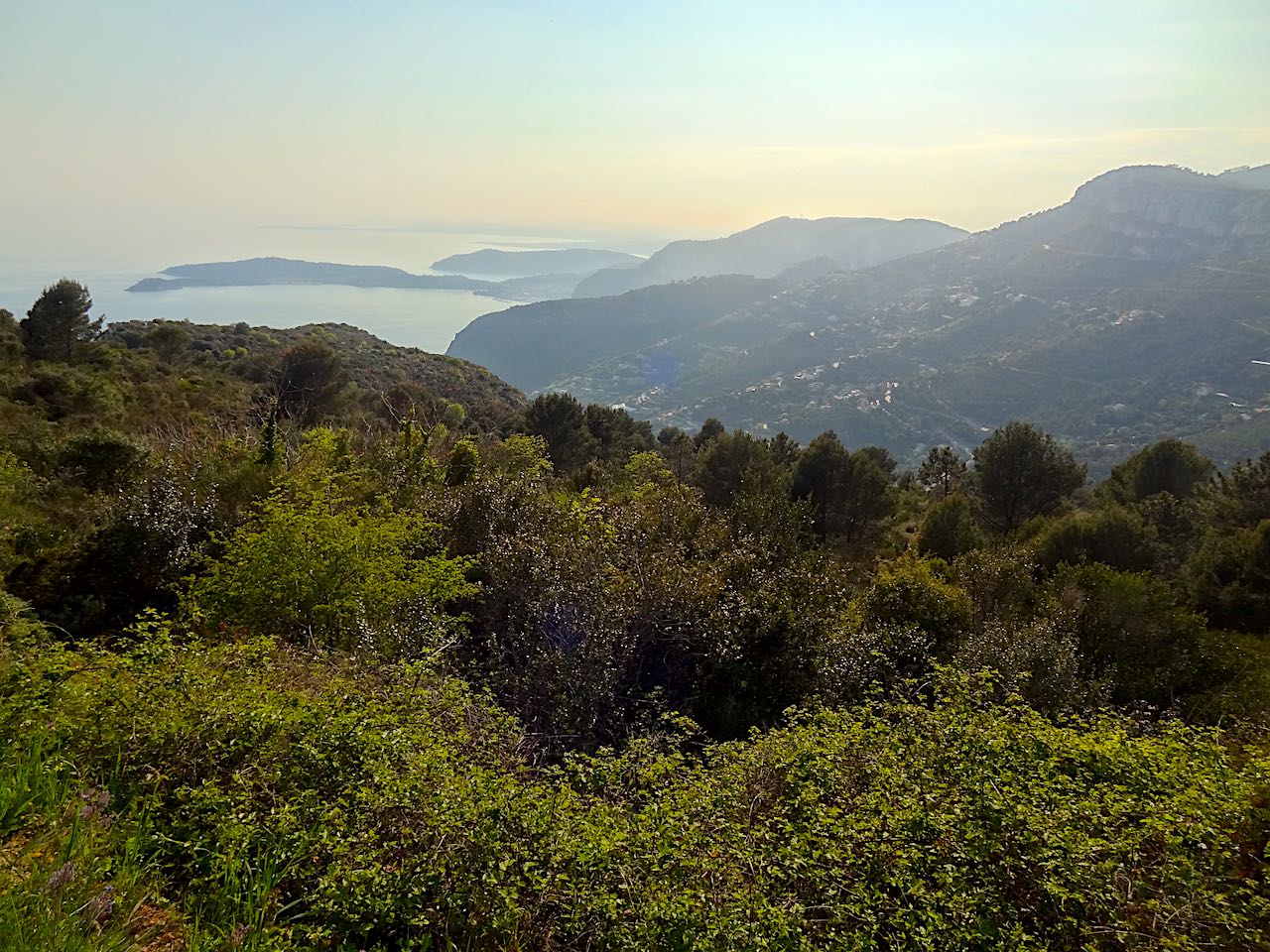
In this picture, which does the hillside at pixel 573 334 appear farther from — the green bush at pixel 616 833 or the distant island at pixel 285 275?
the green bush at pixel 616 833

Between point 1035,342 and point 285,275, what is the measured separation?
15038 centimetres

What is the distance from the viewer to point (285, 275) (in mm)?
135000

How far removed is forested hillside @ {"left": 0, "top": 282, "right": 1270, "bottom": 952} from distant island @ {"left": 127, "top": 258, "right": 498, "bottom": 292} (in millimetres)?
127368

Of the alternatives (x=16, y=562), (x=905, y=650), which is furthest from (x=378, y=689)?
(x=905, y=650)

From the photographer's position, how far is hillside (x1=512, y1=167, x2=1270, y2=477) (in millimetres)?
100000

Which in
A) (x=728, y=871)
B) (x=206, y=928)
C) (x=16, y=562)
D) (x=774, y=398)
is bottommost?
(x=774, y=398)

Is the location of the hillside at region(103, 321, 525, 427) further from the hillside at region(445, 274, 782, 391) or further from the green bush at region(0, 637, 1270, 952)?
the hillside at region(445, 274, 782, 391)

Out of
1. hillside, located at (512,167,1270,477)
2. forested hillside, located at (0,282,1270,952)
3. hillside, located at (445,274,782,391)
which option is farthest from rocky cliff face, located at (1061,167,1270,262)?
forested hillside, located at (0,282,1270,952)

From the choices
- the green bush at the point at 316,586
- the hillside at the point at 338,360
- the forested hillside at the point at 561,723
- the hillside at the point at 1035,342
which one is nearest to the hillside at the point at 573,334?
the hillside at the point at 1035,342

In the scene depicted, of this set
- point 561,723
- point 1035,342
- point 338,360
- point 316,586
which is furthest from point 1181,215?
point 316,586

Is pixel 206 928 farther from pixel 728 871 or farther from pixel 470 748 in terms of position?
pixel 728 871

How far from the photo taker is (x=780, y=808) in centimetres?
378

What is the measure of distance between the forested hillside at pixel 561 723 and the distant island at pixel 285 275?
127m

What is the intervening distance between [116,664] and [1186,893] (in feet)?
19.6
